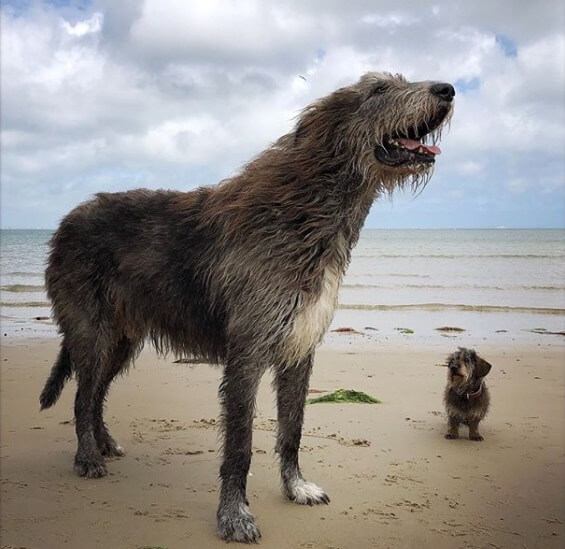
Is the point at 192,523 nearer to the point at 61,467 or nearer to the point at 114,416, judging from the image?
the point at 61,467

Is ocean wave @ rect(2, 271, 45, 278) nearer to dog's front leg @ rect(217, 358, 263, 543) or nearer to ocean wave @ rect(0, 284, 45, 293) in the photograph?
ocean wave @ rect(0, 284, 45, 293)

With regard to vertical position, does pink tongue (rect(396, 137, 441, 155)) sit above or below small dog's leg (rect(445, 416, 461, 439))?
above

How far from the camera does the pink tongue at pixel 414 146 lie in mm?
4305

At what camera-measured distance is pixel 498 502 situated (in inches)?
194

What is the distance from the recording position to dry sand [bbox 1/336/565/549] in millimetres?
4379

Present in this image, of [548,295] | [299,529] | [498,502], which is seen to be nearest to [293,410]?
[299,529]

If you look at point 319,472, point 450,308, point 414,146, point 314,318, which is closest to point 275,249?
point 314,318

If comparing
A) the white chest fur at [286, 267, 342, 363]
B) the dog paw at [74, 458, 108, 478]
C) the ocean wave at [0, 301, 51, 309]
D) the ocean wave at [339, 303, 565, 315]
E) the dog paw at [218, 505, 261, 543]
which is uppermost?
the white chest fur at [286, 267, 342, 363]

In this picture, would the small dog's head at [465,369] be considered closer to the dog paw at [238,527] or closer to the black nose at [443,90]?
the dog paw at [238,527]

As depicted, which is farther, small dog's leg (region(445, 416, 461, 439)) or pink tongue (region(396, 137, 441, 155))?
small dog's leg (region(445, 416, 461, 439))

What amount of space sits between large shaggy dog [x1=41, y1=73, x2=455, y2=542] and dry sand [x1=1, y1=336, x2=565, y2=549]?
0.34 metres

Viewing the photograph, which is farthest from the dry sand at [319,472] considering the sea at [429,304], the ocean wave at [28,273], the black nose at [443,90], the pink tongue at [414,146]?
the ocean wave at [28,273]

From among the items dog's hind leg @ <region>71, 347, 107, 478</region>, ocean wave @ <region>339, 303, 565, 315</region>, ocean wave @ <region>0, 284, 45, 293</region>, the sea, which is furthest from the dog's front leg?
ocean wave @ <region>0, 284, 45, 293</region>

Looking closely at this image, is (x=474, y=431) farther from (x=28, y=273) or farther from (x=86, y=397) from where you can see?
(x=28, y=273)
